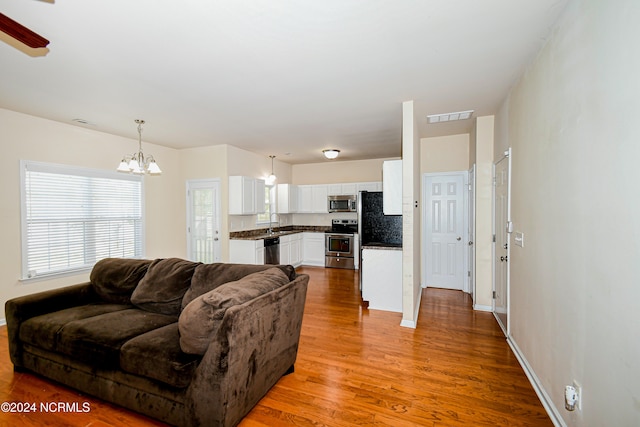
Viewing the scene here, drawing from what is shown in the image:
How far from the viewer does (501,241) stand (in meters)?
3.38

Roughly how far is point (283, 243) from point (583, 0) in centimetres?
563

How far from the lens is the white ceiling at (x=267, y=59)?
1.83 m

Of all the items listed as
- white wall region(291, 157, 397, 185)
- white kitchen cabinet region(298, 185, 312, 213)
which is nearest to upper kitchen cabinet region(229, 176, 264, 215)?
white kitchen cabinet region(298, 185, 312, 213)

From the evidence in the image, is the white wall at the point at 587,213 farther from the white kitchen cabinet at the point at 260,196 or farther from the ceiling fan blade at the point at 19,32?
the white kitchen cabinet at the point at 260,196

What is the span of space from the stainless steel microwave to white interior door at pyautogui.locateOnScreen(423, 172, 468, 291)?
2100 mm

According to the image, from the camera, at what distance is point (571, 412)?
5.49 feet

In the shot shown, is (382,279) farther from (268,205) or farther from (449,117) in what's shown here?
(268,205)

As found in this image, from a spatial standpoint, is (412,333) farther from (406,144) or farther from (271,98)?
(271,98)

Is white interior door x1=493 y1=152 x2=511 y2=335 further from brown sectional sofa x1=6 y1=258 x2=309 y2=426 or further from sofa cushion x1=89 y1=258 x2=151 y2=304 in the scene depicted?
sofa cushion x1=89 y1=258 x2=151 y2=304

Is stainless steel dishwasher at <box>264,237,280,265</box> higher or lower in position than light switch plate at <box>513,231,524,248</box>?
lower

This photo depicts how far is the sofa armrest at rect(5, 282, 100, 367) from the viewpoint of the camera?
91.9 inches

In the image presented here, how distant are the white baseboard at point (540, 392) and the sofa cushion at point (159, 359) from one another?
2.30 m

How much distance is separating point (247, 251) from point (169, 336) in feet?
11.5

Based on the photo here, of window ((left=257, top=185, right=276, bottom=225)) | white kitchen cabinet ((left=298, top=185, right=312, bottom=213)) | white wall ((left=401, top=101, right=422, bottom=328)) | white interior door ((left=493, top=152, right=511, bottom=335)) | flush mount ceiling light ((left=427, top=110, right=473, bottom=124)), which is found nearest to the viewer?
white interior door ((left=493, top=152, right=511, bottom=335))
